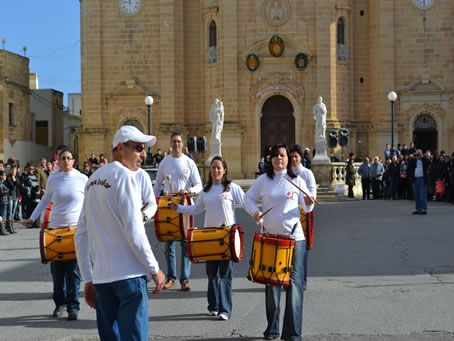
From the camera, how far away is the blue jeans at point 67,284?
860 cm

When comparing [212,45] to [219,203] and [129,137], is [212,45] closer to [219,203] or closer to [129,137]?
→ [219,203]

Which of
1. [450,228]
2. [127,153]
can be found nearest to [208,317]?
[127,153]

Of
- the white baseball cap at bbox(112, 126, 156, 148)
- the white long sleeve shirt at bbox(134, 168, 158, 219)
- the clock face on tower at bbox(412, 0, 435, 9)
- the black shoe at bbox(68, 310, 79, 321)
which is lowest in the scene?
the black shoe at bbox(68, 310, 79, 321)

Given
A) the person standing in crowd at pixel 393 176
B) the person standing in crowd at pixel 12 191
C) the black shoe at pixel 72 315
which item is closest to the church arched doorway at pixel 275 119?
the person standing in crowd at pixel 393 176

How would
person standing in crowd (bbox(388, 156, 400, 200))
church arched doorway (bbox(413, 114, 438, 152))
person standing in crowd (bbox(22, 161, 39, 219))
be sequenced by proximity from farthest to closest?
church arched doorway (bbox(413, 114, 438, 152)), person standing in crowd (bbox(388, 156, 400, 200)), person standing in crowd (bbox(22, 161, 39, 219))

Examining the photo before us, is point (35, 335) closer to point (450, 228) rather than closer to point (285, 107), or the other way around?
point (450, 228)

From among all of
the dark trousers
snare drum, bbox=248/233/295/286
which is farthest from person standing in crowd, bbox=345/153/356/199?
snare drum, bbox=248/233/295/286

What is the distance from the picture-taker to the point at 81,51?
129 feet

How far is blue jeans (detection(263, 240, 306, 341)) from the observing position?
7094 millimetres

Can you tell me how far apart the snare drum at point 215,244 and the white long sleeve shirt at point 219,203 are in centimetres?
59

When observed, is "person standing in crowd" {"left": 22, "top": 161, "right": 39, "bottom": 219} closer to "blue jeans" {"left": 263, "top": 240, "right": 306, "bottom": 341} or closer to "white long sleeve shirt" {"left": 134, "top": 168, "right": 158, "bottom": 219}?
"blue jeans" {"left": 263, "top": 240, "right": 306, "bottom": 341}

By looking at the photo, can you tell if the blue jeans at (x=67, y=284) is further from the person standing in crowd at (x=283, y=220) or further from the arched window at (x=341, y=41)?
the arched window at (x=341, y=41)

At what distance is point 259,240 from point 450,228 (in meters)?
10.5

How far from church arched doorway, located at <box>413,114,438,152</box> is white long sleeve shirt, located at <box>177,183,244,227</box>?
29.8 meters
